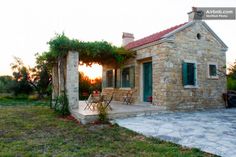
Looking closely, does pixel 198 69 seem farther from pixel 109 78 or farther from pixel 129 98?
pixel 109 78

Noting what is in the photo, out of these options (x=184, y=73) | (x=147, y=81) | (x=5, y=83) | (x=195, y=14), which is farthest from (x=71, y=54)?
(x=5, y=83)

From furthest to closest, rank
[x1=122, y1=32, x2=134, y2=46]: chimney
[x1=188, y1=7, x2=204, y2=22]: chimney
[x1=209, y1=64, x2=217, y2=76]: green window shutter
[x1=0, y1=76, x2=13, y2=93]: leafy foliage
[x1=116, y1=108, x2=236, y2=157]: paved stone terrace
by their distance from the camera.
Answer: [x1=0, y1=76, x2=13, y2=93]: leafy foliage < [x1=122, y1=32, x2=134, y2=46]: chimney < [x1=209, y1=64, x2=217, y2=76]: green window shutter < [x1=188, y1=7, x2=204, y2=22]: chimney < [x1=116, y1=108, x2=236, y2=157]: paved stone terrace

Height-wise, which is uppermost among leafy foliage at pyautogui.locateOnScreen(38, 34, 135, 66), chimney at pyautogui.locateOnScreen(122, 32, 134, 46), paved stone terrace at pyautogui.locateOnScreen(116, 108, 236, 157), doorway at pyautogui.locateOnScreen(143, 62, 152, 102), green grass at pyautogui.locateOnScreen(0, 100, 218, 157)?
chimney at pyautogui.locateOnScreen(122, 32, 134, 46)

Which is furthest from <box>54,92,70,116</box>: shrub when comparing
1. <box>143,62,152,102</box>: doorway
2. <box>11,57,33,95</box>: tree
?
<box>11,57,33,95</box>: tree

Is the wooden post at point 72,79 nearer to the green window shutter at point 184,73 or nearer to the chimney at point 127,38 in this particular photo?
the green window shutter at point 184,73

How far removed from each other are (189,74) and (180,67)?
76 cm

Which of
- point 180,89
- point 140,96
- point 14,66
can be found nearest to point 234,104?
point 180,89

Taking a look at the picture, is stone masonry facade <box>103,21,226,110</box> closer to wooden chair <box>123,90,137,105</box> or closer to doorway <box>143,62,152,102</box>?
doorway <box>143,62,152,102</box>

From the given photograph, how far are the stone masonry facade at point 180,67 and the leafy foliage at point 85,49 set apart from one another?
3.76ft

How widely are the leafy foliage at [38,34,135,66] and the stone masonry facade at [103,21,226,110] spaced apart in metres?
1.15

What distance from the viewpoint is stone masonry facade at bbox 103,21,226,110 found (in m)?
11.1

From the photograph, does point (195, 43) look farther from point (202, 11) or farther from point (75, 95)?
point (75, 95)

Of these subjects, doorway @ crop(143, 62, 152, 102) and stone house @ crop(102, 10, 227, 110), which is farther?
doorway @ crop(143, 62, 152, 102)

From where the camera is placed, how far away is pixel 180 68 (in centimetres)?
1164
